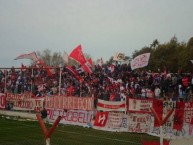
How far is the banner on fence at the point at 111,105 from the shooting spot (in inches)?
867

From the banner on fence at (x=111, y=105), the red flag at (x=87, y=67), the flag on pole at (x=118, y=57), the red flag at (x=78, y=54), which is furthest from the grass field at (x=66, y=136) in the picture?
the flag on pole at (x=118, y=57)

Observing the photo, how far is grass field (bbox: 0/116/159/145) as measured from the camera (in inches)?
637

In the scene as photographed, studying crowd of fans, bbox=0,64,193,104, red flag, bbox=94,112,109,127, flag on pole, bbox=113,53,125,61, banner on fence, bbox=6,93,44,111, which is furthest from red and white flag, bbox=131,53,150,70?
banner on fence, bbox=6,93,44,111

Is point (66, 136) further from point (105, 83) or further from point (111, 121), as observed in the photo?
point (105, 83)

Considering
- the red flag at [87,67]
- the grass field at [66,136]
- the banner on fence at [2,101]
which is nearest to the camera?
the grass field at [66,136]

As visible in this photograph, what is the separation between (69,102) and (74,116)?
119 centimetres

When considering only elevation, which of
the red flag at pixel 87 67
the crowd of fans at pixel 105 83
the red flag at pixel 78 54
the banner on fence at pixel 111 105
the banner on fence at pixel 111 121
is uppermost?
the red flag at pixel 78 54

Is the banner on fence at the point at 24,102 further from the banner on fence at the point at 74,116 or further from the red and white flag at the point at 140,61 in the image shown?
the red and white flag at the point at 140,61

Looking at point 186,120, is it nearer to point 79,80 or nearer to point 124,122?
point 124,122

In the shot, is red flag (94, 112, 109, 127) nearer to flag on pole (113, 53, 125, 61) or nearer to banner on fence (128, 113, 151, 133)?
banner on fence (128, 113, 151, 133)

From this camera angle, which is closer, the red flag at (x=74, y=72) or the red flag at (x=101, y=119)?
the red flag at (x=101, y=119)

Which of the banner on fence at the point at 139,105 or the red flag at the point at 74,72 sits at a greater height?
the red flag at the point at 74,72

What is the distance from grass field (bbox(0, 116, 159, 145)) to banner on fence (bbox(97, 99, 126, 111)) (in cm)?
193

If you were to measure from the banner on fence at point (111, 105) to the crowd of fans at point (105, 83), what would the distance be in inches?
27.8
